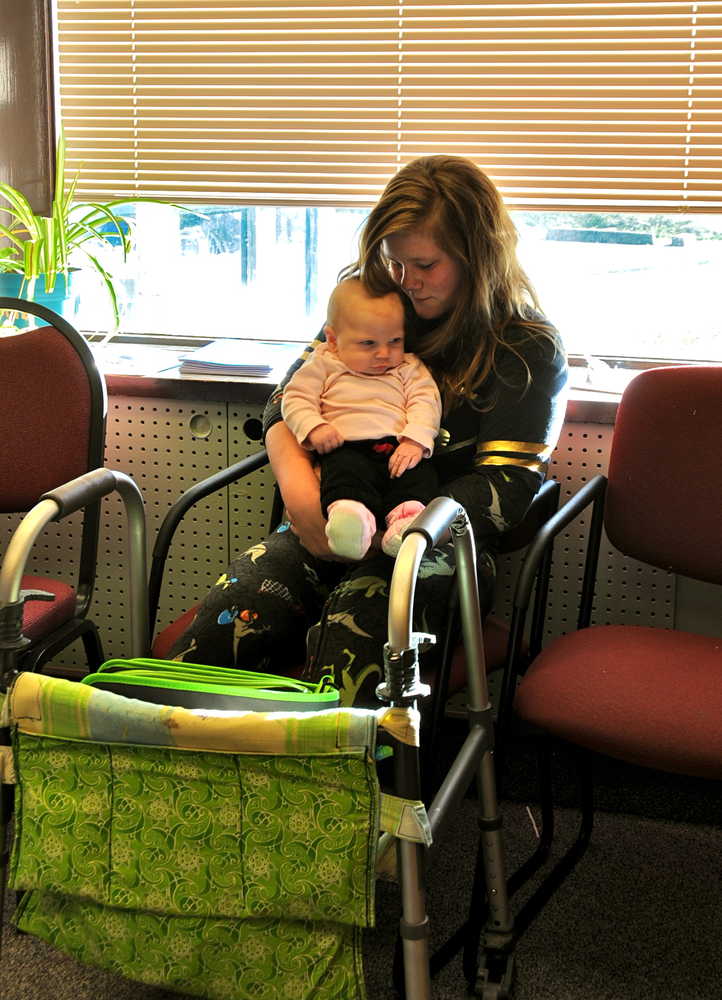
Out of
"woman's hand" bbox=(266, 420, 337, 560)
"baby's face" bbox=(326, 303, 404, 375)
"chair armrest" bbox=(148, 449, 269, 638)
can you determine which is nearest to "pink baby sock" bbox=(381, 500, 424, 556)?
"woman's hand" bbox=(266, 420, 337, 560)

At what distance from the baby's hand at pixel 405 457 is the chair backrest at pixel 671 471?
0.44 m

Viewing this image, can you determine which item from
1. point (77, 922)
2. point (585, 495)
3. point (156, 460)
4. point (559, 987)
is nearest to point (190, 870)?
point (77, 922)

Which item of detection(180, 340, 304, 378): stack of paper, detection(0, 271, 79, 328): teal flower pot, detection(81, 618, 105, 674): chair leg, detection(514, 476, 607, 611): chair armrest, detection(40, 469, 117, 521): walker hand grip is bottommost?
detection(81, 618, 105, 674): chair leg

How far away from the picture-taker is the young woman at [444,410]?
1827mm

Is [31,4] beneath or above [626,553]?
above

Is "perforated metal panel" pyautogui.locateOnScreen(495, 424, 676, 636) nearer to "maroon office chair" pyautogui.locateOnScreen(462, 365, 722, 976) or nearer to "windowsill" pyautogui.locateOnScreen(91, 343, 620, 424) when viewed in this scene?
"windowsill" pyautogui.locateOnScreen(91, 343, 620, 424)

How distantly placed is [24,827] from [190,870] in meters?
0.21

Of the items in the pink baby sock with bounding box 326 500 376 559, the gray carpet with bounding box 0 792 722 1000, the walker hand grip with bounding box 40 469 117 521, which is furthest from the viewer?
the gray carpet with bounding box 0 792 722 1000

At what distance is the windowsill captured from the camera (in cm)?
225

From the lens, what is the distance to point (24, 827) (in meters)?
1.33

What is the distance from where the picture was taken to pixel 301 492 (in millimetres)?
1873

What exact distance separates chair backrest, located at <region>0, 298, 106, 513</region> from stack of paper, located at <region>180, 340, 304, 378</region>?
A: 1.03 feet

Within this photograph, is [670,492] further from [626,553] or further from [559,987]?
[559,987]

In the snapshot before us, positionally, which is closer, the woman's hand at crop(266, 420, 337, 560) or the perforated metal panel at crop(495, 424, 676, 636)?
the woman's hand at crop(266, 420, 337, 560)
